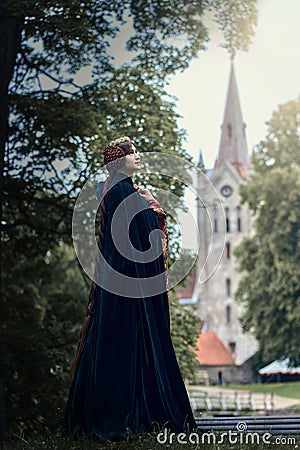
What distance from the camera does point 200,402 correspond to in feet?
130

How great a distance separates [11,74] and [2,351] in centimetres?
474

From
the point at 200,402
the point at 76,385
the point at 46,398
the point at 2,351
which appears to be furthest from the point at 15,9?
the point at 200,402

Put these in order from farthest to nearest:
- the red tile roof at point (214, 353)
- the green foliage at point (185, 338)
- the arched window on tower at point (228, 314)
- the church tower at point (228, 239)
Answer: the arched window on tower at point (228, 314)
the church tower at point (228, 239)
the red tile roof at point (214, 353)
the green foliage at point (185, 338)

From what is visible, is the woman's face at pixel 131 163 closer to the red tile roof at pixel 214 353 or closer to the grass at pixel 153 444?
the grass at pixel 153 444

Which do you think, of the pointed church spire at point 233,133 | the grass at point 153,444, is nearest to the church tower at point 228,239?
the pointed church spire at point 233,133

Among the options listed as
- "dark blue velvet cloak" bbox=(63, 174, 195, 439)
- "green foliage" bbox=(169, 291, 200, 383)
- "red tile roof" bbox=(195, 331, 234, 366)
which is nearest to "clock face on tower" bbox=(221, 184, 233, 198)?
"red tile roof" bbox=(195, 331, 234, 366)

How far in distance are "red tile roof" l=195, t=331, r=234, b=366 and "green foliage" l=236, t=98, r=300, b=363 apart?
3408cm

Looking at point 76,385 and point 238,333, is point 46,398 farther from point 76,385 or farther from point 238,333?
point 238,333

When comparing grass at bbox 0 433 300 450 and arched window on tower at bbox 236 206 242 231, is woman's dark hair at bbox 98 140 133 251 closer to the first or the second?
grass at bbox 0 433 300 450

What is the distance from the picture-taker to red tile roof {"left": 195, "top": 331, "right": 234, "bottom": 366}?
67.8m

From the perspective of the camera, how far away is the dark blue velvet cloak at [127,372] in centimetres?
611

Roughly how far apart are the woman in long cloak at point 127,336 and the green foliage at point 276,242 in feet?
81.4

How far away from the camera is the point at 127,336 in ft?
20.4

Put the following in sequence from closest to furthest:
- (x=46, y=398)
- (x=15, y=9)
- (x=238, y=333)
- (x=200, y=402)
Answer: (x=15, y=9) < (x=46, y=398) < (x=200, y=402) < (x=238, y=333)
